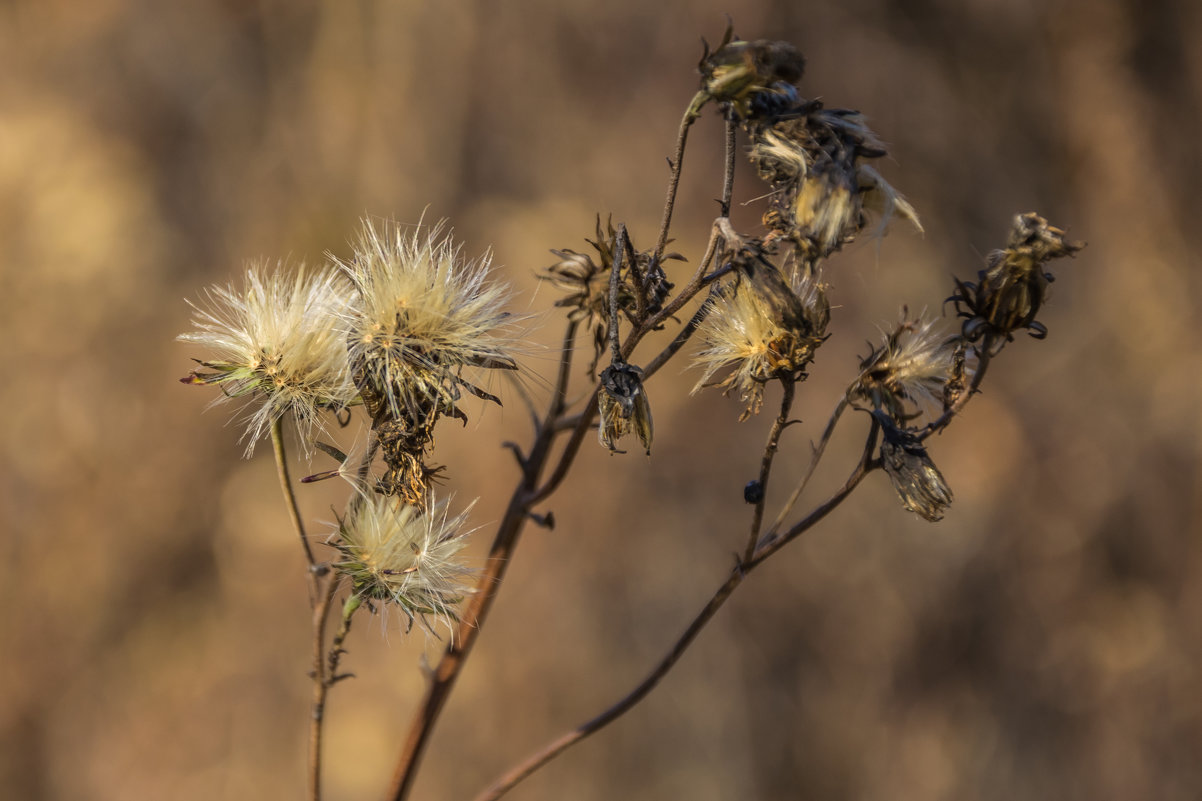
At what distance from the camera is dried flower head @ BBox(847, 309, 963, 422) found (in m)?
0.62

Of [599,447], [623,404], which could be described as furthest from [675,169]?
[599,447]

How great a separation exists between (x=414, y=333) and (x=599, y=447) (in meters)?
1.15

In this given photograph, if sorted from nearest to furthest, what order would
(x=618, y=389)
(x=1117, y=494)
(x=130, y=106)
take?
(x=618, y=389), (x=130, y=106), (x=1117, y=494)

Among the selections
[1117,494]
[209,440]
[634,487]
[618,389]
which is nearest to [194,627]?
[209,440]

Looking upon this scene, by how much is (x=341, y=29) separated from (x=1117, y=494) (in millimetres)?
1923

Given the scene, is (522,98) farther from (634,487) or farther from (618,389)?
(618,389)

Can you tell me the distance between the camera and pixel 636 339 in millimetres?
566

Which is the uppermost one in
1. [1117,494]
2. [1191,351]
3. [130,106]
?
[130,106]

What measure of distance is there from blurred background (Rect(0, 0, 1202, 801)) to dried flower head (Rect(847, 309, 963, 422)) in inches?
35.1

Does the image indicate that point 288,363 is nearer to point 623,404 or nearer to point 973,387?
point 623,404

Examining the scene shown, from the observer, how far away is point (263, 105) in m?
1.61

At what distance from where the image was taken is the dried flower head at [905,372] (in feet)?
2.04

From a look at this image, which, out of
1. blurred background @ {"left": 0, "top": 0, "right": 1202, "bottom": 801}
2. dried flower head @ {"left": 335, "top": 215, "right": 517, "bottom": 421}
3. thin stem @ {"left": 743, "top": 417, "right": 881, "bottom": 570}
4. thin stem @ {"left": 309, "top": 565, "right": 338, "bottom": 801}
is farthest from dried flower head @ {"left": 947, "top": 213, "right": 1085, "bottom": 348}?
blurred background @ {"left": 0, "top": 0, "right": 1202, "bottom": 801}

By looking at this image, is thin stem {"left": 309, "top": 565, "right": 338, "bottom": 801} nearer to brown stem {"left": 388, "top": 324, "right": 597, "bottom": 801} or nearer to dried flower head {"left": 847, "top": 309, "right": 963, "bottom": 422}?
brown stem {"left": 388, "top": 324, "right": 597, "bottom": 801}
